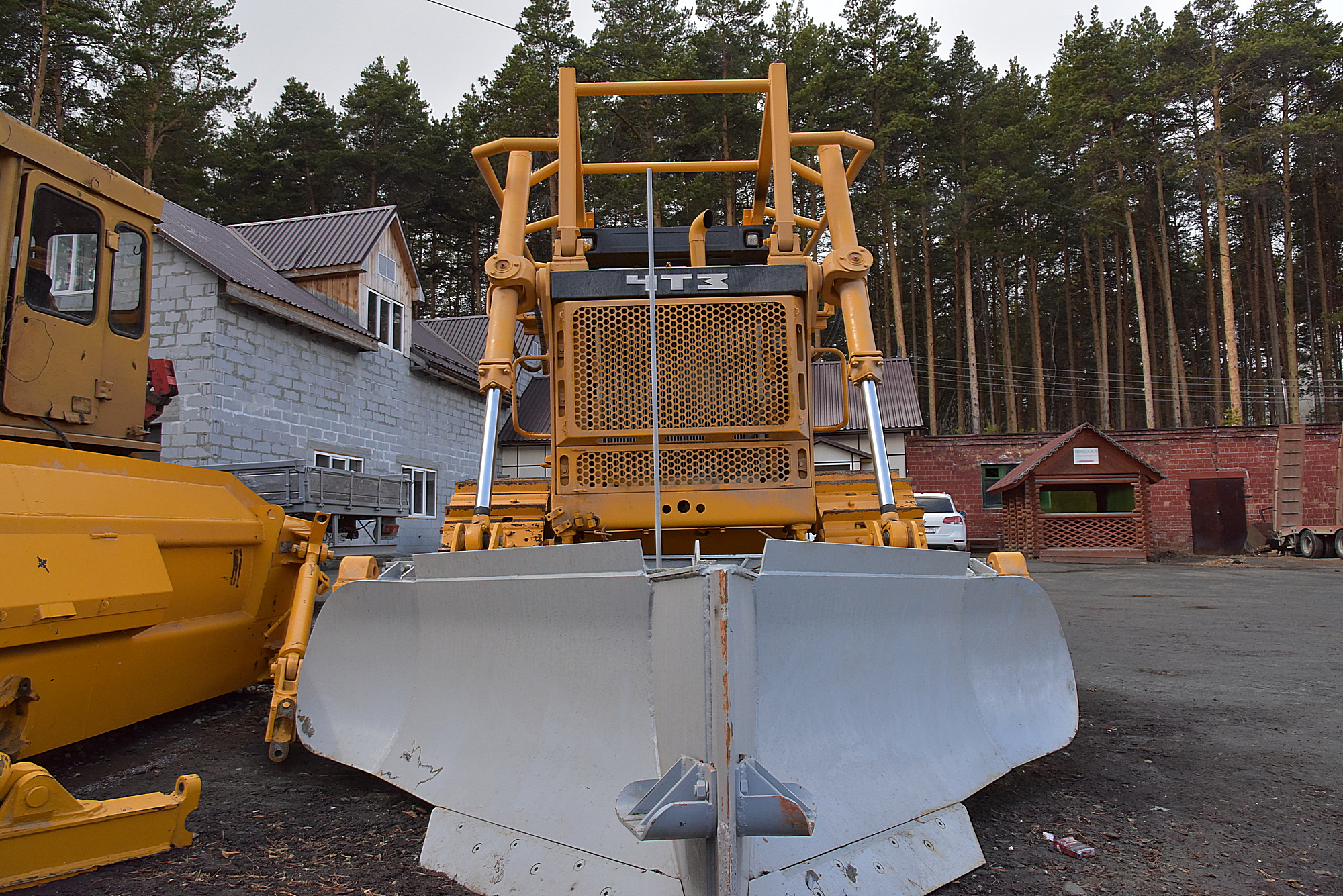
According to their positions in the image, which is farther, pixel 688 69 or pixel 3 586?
pixel 688 69

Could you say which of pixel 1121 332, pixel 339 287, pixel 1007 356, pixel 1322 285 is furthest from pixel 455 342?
pixel 1322 285

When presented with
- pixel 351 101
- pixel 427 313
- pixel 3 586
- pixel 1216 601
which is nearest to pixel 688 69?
pixel 351 101

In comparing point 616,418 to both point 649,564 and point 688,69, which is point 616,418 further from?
point 688,69

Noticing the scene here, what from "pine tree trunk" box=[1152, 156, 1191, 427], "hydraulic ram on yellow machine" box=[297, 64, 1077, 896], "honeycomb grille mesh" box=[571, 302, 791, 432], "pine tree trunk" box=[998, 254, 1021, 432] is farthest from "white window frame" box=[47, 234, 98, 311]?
"pine tree trunk" box=[1152, 156, 1191, 427]

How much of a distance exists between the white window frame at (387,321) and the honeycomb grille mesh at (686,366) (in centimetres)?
1372

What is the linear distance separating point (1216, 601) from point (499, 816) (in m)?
12.6

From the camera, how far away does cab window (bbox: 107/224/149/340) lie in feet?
14.6

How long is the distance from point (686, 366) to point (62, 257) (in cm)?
317

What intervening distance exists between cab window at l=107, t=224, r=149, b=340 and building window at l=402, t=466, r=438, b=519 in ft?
42.8

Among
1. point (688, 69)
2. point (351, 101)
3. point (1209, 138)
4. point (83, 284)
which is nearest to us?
point (83, 284)

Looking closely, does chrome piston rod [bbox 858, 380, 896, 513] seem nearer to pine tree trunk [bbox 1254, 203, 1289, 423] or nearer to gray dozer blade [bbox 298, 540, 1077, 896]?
gray dozer blade [bbox 298, 540, 1077, 896]

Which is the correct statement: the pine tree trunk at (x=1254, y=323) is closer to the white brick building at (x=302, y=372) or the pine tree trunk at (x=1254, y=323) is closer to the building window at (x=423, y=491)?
the building window at (x=423, y=491)

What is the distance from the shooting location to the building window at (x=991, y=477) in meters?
26.4

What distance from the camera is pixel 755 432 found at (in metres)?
3.50
